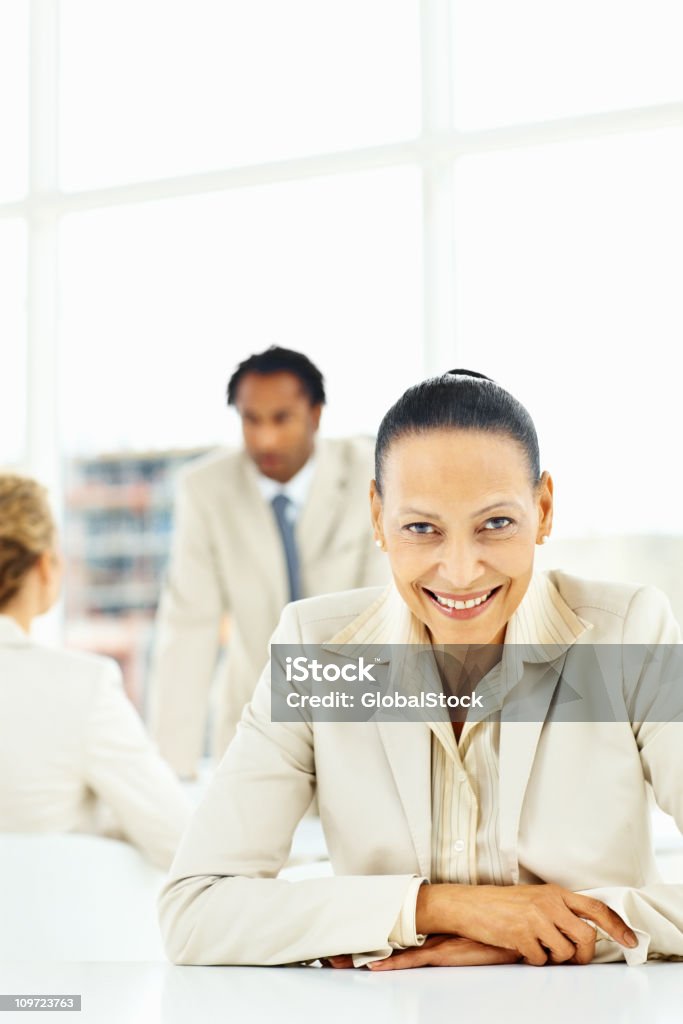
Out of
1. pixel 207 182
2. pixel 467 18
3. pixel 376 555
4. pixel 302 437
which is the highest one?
pixel 467 18

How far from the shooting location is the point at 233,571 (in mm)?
3160

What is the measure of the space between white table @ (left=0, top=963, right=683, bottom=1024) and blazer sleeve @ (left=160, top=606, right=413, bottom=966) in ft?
0.10

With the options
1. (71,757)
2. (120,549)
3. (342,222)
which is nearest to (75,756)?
(71,757)

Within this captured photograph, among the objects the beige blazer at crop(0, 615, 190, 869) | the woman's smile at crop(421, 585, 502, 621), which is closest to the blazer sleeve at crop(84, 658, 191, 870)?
the beige blazer at crop(0, 615, 190, 869)

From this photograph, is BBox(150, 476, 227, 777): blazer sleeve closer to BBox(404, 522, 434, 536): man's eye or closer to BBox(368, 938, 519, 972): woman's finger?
BBox(404, 522, 434, 536): man's eye

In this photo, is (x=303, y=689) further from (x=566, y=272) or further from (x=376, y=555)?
(x=566, y=272)

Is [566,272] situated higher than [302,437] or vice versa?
[566,272]

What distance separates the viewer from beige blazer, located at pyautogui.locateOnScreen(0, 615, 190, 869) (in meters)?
2.08

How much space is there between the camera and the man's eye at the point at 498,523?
132cm

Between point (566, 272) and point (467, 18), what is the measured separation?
85 cm

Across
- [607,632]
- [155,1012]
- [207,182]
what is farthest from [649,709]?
[207,182]

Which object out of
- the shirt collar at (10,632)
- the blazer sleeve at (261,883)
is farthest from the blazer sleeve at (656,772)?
the shirt collar at (10,632)

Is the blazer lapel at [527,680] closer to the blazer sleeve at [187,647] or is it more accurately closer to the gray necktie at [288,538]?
the gray necktie at [288,538]

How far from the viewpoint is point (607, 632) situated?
135 centimetres
